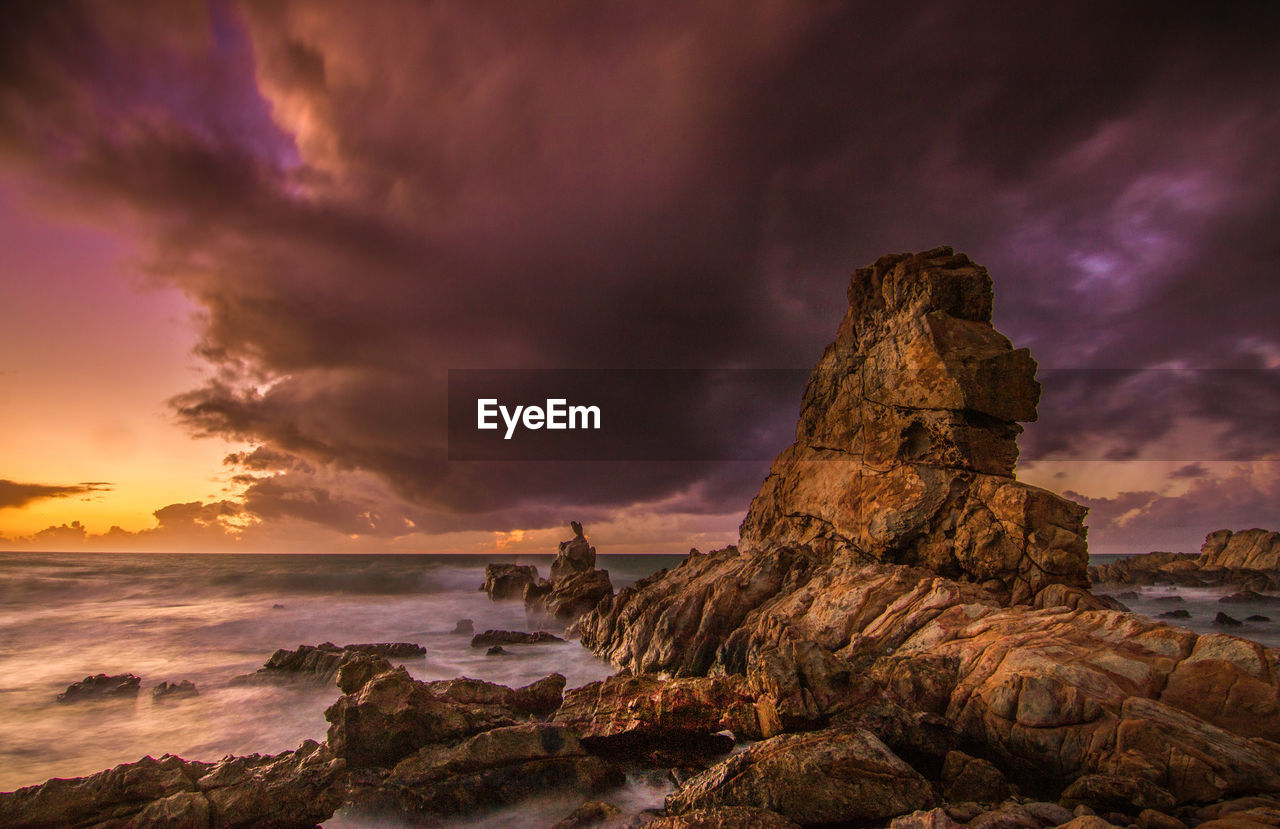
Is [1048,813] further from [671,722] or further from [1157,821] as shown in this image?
[671,722]

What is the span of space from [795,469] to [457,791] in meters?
20.0

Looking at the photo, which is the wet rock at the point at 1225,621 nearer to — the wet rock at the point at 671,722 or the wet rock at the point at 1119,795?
the wet rock at the point at 1119,795

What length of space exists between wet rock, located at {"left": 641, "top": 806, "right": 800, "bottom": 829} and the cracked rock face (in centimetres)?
1281

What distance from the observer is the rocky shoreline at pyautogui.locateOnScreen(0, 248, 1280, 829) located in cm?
877

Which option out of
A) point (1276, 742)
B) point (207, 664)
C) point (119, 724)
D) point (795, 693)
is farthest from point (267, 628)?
point (1276, 742)

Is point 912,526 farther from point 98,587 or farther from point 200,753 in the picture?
point 98,587

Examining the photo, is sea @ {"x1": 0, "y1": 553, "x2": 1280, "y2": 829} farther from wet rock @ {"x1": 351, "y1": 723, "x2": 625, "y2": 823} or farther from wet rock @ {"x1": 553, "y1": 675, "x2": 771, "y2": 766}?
wet rock @ {"x1": 553, "y1": 675, "x2": 771, "y2": 766}

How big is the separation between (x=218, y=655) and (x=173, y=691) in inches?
324

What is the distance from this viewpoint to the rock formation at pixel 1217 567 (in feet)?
193

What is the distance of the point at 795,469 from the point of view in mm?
26594

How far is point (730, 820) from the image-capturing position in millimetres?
7941

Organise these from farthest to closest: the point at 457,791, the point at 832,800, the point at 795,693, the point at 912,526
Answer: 1. the point at 912,526
2. the point at 795,693
3. the point at 457,791
4. the point at 832,800

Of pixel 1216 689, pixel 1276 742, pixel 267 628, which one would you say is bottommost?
pixel 267 628

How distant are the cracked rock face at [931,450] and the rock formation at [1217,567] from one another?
53.7m
